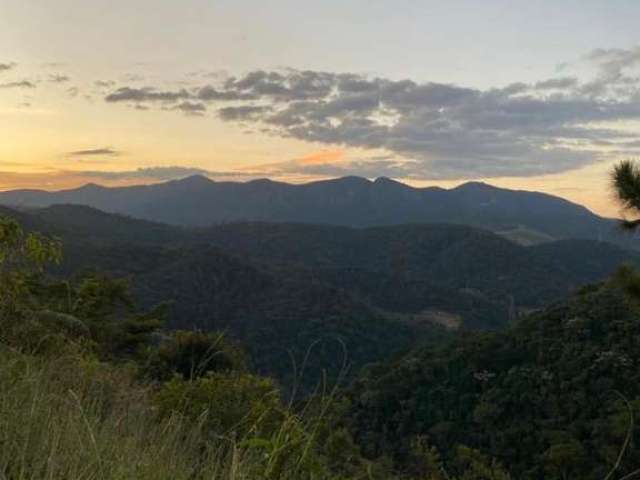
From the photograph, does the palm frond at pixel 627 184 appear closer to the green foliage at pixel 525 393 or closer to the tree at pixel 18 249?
the tree at pixel 18 249

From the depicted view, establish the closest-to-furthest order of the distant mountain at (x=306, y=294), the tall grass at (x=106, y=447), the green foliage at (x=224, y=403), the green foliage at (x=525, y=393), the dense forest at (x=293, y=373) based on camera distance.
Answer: the tall grass at (x=106, y=447), the dense forest at (x=293, y=373), the green foliage at (x=224, y=403), the green foliage at (x=525, y=393), the distant mountain at (x=306, y=294)

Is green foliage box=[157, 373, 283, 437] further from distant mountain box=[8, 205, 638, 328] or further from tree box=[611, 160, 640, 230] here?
distant mountain box=[8, 205, 638, 328]

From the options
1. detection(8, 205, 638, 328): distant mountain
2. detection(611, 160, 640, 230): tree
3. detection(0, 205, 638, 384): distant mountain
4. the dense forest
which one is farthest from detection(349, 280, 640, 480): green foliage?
detection(8, 205, 638, 328): distant mountain

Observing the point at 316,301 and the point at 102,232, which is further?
the point at 102,232

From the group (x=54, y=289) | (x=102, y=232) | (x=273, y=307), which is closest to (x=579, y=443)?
(x=54, y=289)

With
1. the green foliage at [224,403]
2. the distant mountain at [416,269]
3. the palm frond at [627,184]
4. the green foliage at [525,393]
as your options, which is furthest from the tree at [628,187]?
the distant mountain at [416,269]

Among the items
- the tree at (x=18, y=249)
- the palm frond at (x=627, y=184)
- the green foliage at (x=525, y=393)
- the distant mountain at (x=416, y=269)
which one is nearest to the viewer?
the tree at (x=18, y=249)

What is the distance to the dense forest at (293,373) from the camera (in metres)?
2.22

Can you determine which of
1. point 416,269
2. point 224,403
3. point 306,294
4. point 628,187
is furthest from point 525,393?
point 416,269

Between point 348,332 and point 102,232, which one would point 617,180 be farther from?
point 102,232

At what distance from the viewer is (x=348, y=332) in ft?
301

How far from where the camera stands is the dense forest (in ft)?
7.30

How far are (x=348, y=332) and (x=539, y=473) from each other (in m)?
64.7

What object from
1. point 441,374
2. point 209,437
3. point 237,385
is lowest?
point 441,374
